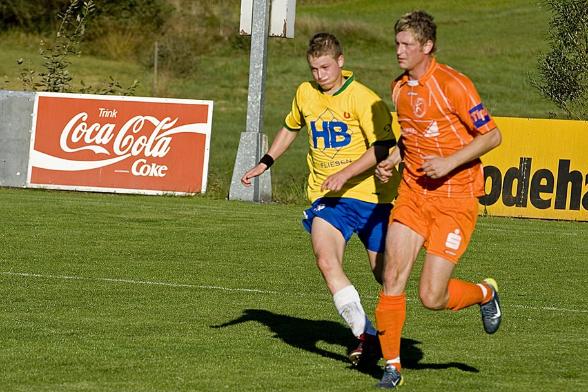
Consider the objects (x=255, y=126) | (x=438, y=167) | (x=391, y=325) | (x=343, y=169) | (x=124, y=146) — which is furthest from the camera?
(x=255, y=126)

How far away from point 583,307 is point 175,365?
4.49m

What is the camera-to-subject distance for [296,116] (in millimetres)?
9305

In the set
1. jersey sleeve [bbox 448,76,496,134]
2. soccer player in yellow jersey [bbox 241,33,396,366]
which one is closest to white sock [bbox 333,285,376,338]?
soccer player in yellow jersey [bbox 241,33,396,366]

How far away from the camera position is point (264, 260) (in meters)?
14.5

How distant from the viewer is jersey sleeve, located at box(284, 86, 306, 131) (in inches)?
361

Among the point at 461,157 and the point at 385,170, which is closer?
the point at 461,157

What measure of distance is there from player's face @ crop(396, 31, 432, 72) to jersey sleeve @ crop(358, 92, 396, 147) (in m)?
0.95

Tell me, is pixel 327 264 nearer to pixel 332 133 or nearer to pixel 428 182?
pixel 332 133

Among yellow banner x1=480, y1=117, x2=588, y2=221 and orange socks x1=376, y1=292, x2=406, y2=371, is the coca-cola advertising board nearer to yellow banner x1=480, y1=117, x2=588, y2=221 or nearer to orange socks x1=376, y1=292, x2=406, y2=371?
yellow banner x1=480, y1=117, x2=588, y2=221

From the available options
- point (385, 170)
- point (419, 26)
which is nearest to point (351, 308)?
point (385, 170)

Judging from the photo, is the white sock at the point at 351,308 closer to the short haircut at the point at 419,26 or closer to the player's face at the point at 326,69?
the player's face at the point at 326,69

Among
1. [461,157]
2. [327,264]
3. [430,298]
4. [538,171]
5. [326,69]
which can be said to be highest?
[538,171]

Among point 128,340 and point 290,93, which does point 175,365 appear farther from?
point 290,93

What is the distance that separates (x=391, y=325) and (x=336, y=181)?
978 mm
